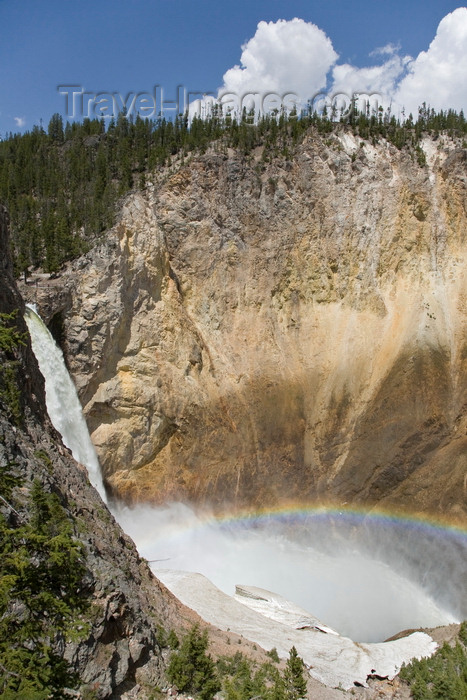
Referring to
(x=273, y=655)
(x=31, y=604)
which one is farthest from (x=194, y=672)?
(x=31, y=604)

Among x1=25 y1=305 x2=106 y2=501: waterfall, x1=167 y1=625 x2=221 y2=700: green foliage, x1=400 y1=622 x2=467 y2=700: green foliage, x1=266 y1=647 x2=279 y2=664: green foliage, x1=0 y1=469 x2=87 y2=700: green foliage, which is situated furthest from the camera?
x1=25 y1=305 x2=106 y2=501: waterfall

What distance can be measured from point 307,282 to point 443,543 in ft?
53.0

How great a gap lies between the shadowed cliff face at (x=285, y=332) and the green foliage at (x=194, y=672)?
1583cm

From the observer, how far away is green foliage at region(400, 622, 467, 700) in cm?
1334

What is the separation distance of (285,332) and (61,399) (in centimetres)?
1380

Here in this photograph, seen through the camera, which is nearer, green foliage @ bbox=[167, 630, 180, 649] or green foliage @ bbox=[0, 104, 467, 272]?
green foliage @ bbox=[167, 630, 180, 649]

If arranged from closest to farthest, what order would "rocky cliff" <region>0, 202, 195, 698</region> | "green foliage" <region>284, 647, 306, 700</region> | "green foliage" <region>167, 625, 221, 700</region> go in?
"rocky cliff" <region>0, 202, 195, 698</region>, "green foliage" <region>167, 625, 221, 700</region>, "green foliage" <region>284, 647, 306, 700</region>

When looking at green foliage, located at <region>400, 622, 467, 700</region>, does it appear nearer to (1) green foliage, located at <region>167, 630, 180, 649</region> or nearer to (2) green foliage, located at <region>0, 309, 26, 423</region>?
(1) green foliage, located at <region>167, 630, 180, 649</region>

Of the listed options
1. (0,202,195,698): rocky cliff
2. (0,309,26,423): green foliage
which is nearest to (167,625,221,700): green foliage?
(0,202,195,698): rocky cliff

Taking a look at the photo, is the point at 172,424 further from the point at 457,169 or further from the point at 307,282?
the point at 457,169

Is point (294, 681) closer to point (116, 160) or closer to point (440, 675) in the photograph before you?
point (440, 675)

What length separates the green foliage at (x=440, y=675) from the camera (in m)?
13.3

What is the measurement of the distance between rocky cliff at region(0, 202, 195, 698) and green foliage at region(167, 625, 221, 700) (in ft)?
1.38

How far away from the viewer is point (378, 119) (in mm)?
35312
